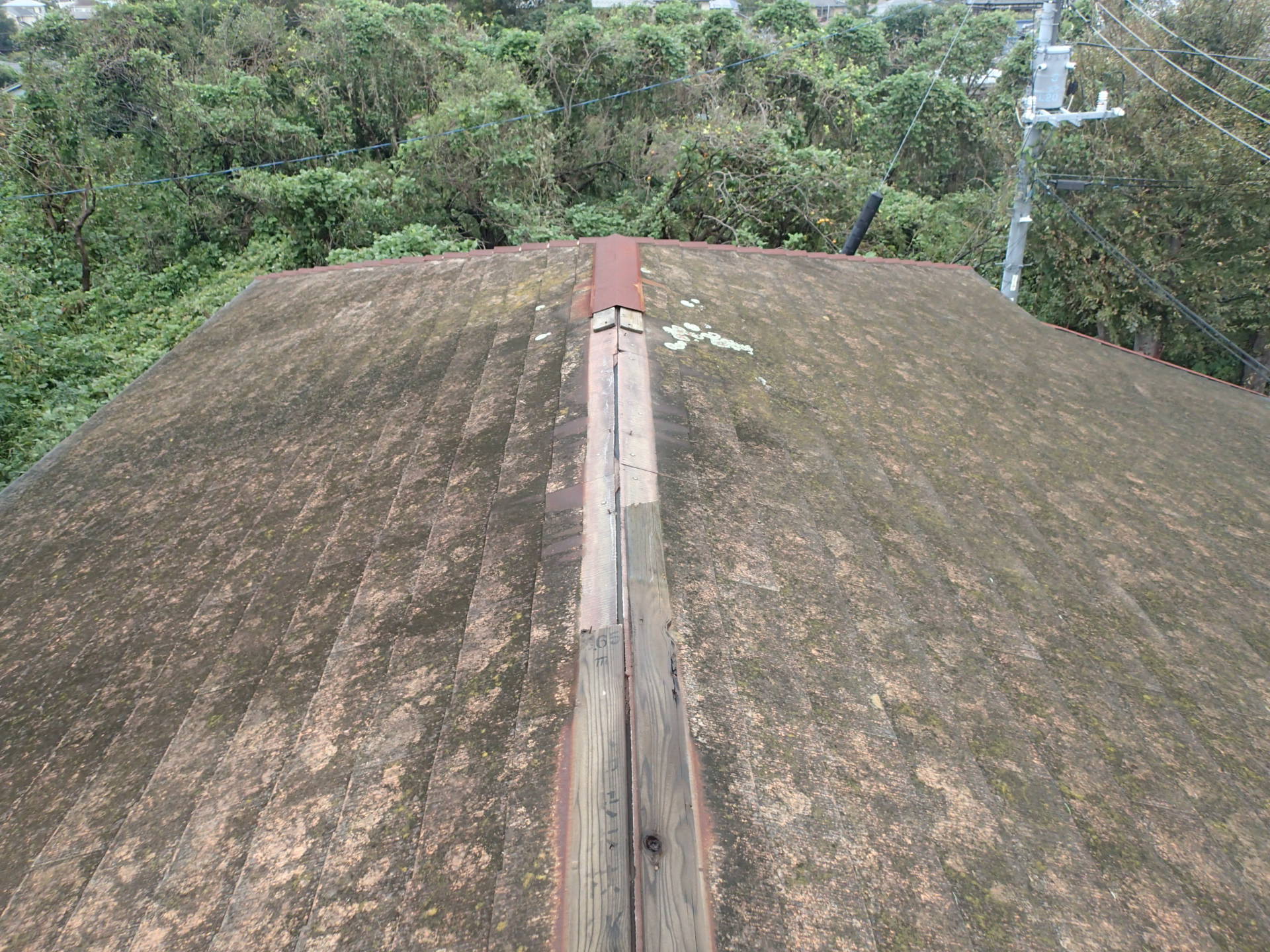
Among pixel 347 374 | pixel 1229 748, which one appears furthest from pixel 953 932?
pixel 347 374

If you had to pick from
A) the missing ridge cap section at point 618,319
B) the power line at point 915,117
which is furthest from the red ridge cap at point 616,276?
the power line at point 915,117

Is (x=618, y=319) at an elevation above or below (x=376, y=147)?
above

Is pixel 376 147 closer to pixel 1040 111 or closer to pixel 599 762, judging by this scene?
pixel 1040 111

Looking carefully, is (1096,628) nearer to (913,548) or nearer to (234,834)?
(913,548)

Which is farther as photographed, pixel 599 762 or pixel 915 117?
pixel 915 117

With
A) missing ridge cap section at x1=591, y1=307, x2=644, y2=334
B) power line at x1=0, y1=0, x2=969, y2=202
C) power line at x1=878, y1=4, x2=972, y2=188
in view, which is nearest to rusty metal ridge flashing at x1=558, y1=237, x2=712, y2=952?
missing ridge cap section at x1=591, y1=307, x2=644, y2=334


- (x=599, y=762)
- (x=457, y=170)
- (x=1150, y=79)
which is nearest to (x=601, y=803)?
(x=599, y=762)
